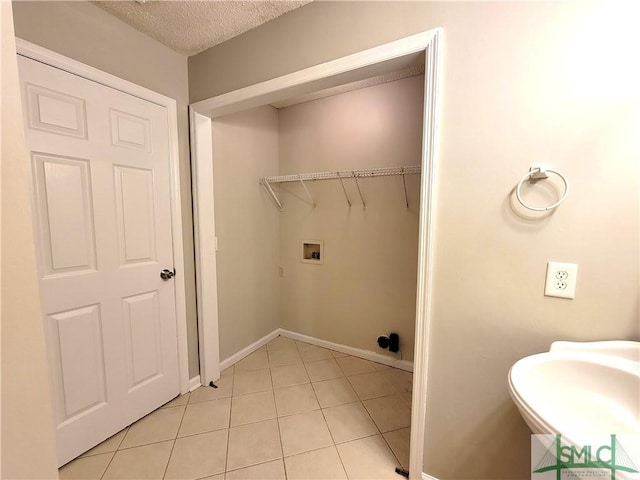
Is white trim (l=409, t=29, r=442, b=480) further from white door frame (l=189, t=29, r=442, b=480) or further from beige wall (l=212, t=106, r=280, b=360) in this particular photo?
beige wall (l=212, t=106, r=280, b=360)

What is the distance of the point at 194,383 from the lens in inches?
75.5

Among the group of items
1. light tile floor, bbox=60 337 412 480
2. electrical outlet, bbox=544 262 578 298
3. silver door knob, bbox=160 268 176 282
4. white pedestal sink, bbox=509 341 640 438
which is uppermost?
electrical outlet, bbox=544 262 578 298

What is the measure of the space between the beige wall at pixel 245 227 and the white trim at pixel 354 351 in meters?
0.27

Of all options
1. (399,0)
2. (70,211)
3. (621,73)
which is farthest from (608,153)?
(70,211)

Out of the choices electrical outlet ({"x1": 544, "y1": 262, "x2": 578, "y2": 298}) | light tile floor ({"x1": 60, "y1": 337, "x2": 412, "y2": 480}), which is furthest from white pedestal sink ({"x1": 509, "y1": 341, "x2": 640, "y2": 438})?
light tile floor ({"x1": 60, "y1": 337, "x2": 412, "y2": 480})

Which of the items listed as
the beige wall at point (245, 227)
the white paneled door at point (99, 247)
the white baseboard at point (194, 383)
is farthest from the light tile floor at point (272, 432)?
the beige wall at point (245, 227)

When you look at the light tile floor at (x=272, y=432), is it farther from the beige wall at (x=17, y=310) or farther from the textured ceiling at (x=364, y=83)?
the textured ceiling at (x=364, y=83)

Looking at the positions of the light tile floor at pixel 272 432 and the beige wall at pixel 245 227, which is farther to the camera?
the beige wall at pixel 245 227

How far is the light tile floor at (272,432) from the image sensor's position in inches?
51.1

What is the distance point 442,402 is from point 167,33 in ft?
8.19

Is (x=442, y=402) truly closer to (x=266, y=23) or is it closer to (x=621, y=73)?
(x=621, y=73)

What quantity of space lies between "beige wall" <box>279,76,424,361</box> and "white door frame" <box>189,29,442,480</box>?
902 millimetres

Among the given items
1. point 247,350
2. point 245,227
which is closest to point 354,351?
point 247,350

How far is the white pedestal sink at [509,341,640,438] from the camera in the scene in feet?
2.52
